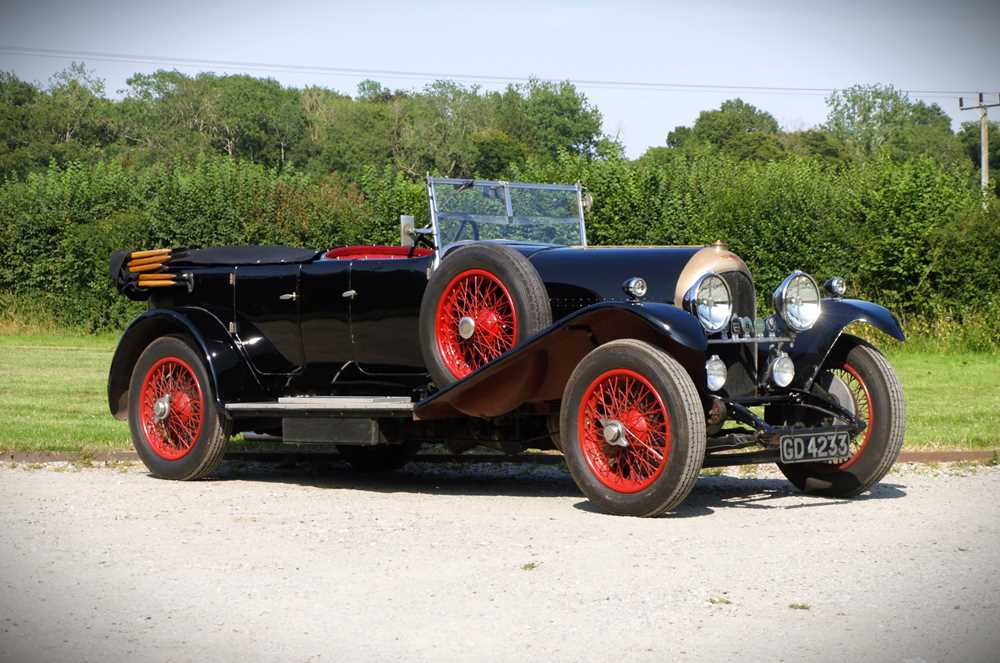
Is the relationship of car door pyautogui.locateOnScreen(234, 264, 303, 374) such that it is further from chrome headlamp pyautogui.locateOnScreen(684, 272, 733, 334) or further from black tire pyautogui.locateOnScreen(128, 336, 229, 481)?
chrome headlamp pyautogui.locateOnScreen(684, 272, 733, 334)

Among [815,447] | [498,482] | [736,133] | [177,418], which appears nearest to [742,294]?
[815,447]

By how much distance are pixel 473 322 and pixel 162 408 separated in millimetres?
2624

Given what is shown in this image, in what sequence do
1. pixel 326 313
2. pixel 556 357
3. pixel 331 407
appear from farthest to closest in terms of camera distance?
pixel 326 313 → pixel 331 407 → pixel 556 357

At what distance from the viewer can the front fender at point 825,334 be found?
25.5 ft

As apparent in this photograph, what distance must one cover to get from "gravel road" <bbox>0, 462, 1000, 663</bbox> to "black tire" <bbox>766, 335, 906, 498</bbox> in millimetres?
205

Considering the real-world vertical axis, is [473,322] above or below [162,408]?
above

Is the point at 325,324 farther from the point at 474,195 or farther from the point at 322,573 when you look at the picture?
the point at 322,573

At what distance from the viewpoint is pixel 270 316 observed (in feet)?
29.7

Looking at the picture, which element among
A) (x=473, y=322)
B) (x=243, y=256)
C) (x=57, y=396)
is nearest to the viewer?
(x=473, y=322)

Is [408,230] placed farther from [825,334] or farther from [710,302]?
[825,334]

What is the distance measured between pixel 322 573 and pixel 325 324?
350 cm

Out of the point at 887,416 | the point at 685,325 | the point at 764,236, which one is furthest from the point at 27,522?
the point at 764,236

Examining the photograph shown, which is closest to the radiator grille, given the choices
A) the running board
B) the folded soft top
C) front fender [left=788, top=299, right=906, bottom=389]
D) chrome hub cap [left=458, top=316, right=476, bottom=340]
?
front fender [left=788, top=299, right=906, bottom=389]

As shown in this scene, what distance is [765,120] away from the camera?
81.9 metres
